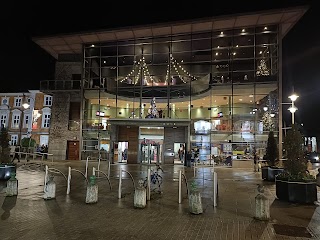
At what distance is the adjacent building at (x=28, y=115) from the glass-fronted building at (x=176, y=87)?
9.67 m

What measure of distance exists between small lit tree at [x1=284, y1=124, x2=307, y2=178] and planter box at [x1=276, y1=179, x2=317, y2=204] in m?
0.37

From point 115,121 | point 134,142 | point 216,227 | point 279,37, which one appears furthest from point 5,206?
point 279,37

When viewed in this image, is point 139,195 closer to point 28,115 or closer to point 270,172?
point 270,172

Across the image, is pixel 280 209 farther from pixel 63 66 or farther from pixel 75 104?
pixel 63 66

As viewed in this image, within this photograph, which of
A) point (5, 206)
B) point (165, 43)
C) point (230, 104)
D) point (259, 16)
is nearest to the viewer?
point (5, 206)

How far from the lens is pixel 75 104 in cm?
2941

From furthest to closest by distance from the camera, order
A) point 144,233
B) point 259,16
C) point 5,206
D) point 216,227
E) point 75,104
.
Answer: point 75,104 < point 259,16 < point 5,206 < point 216,227 < point 144,233

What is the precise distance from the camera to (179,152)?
87.9 ft

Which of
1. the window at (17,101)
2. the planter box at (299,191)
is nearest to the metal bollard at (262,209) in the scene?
the planter box at (299,191)

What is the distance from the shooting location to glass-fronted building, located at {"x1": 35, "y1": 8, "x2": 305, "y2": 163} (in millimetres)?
23969

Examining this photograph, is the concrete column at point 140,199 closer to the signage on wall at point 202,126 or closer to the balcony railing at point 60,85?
the signage on wall at point 202,126

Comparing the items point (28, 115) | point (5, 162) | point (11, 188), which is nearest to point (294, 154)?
point (11, 188)

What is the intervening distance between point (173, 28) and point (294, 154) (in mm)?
19096

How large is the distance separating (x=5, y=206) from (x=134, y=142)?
1959 centimetres
